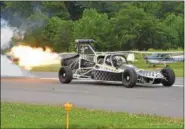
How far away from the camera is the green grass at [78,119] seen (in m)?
11.7

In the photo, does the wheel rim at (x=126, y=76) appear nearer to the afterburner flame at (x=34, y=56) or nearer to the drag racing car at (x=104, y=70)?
the drag racing car at (x=104, y=70)

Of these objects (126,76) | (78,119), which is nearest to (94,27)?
(126,76)

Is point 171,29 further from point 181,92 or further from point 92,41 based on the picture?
point 181,92

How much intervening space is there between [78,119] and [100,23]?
48.3 ft

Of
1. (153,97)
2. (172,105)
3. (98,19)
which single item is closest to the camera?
(172,105)

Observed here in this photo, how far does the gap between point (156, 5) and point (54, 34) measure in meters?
5.60

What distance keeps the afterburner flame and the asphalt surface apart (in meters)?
1.65

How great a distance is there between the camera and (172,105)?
16.4m

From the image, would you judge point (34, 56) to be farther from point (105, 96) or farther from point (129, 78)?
point (105, 96)

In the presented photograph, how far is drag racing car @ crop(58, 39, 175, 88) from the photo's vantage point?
23062 millimetres

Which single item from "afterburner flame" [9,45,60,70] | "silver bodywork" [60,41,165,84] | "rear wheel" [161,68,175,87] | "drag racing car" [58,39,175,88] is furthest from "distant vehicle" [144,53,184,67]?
"rear wheel" [161,68,175,87]

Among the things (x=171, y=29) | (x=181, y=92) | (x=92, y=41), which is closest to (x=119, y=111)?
(x=181, y=92)

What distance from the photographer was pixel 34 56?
28.2m

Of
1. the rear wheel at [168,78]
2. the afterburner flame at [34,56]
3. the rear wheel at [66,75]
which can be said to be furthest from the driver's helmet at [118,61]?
the afterburner flame at [34,56]
